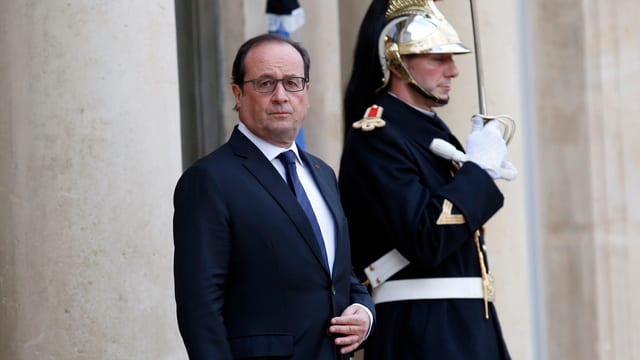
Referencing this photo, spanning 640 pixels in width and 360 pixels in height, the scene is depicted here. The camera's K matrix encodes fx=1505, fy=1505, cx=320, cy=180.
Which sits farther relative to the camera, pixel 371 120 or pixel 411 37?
pixel 411 37

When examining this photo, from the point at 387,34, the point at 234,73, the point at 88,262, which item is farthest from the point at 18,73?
the point at 387,34

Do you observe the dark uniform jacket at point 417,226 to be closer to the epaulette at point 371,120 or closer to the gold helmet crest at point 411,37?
the epaulette at point 371,120

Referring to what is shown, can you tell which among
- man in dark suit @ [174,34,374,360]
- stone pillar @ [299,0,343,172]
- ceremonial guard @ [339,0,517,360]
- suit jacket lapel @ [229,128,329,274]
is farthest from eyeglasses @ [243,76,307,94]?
stone pillar @ [299,0,343,172]

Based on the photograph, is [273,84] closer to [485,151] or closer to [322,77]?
[485,151]

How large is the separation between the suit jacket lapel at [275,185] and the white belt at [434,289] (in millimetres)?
1338

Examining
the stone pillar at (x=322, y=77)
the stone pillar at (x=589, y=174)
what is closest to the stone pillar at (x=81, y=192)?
the stone pillar at (x=322, y=77)

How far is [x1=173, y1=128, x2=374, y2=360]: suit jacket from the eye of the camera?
4324 millimetres

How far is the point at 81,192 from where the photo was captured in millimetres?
5438

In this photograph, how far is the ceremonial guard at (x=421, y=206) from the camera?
18.7 feet

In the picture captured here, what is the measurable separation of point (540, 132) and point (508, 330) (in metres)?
1.84

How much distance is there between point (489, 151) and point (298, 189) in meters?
1.46

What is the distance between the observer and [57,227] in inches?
213

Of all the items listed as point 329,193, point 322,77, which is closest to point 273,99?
point 329,193

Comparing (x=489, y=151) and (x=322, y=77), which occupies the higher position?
(x=322, y=77)
